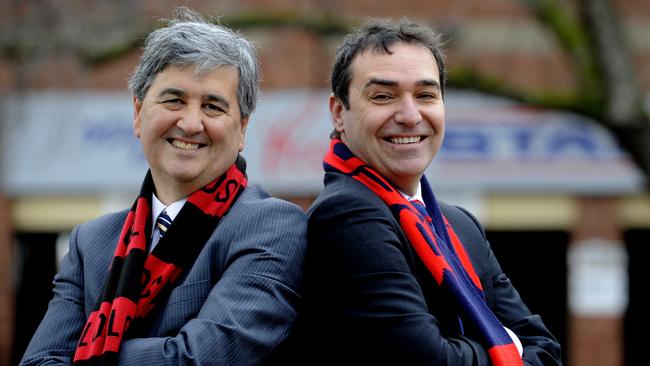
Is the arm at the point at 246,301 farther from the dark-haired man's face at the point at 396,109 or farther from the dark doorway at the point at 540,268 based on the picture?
the dark doorway at the point at 540,268

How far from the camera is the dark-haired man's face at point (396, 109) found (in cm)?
286

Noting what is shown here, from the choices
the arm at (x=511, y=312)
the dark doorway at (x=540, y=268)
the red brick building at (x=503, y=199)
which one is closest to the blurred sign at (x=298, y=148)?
the red brick building at (x=503, y=199)

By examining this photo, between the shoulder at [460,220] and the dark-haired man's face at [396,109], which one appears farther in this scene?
the shoulder at [460,220]

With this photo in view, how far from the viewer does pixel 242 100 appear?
2.82 meters

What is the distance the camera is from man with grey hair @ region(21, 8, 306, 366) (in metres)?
2.59

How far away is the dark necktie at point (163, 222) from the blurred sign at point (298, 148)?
30.7ft

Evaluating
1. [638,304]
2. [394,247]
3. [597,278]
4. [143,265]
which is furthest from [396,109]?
[638,304]

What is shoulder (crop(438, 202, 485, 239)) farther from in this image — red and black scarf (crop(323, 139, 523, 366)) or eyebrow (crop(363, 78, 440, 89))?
eyebrow (crop(363, 78, 440, 89))

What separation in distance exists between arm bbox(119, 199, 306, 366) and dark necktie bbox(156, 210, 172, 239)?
0.17 metres

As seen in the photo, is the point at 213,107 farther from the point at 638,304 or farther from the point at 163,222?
the point at 638,304

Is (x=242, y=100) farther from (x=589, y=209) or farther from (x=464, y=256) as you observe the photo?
(x=589, y=209)

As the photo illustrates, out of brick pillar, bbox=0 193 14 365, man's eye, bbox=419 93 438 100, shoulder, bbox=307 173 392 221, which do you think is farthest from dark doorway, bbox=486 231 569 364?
shoulder, bbox=307 173 392 221

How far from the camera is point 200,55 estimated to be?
2.75 metres

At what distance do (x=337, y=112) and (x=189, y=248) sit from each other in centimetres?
58
